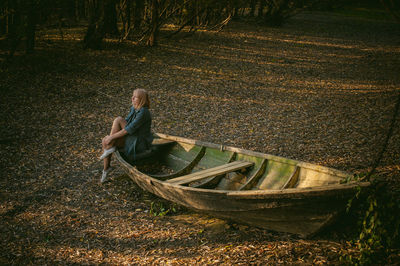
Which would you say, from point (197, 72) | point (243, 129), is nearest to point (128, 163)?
point (243, 129)

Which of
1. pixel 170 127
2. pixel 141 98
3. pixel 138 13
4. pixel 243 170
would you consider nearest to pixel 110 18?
pixel 138 13

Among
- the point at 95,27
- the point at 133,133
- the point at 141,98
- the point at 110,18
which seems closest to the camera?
the point at 141,98

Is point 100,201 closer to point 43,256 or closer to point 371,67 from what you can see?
point 43,256

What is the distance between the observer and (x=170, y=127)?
8.11 metres

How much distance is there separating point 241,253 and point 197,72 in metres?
9.25

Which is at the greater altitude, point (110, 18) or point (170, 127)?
point (110, 18)

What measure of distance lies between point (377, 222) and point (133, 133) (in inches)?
146

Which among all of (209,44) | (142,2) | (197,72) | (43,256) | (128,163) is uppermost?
(142,2)

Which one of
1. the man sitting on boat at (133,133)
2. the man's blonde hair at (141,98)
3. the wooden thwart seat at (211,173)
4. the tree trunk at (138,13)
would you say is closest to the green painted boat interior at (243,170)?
the wooden thwart seat at (211,173)

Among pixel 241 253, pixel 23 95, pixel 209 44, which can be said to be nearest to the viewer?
pixel 241 253

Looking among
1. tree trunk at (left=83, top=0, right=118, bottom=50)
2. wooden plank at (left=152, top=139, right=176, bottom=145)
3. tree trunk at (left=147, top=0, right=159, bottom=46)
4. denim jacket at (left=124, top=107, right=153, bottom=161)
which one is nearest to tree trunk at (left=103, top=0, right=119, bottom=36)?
tree trunk at (left=83, top=0, right=118, bottom=50)

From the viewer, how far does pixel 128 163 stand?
17.7ft

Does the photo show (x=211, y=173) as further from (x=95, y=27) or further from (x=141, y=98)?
(x=95, y=27)

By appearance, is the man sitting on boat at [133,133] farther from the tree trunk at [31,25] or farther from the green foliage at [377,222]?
the tree trunk at [31,25]
